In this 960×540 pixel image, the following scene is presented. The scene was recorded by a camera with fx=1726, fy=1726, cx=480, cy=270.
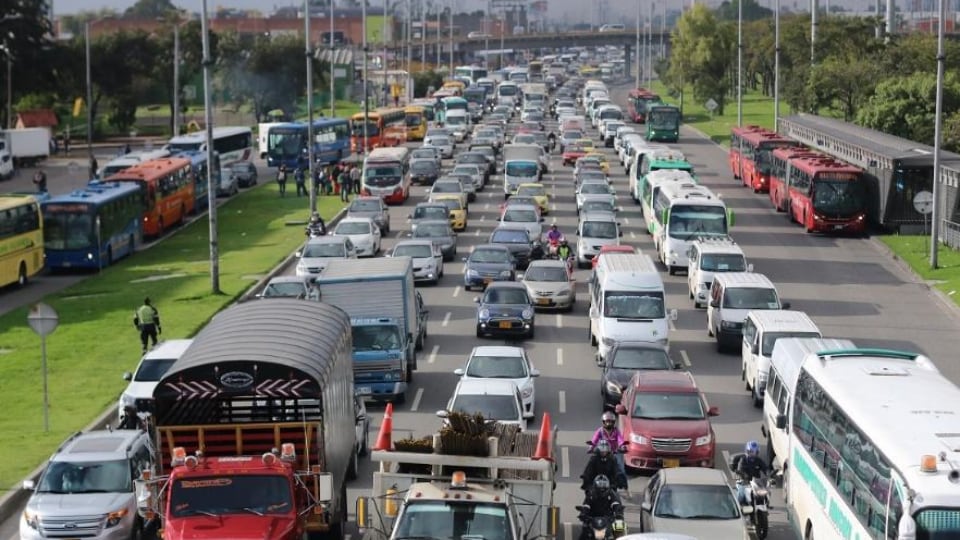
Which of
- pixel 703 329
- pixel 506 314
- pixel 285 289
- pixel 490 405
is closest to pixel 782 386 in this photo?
pixel 490 405

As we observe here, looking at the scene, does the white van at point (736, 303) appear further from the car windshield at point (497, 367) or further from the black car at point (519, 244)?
the black car at point (519, 244)

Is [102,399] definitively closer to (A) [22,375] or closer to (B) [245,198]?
(A) [22,375]

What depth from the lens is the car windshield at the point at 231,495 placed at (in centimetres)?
1981

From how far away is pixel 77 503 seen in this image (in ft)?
76.4

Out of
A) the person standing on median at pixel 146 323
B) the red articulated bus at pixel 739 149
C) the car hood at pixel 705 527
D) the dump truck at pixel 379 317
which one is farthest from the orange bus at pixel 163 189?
the car hood at pixel 705 527

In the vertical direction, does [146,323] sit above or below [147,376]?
below

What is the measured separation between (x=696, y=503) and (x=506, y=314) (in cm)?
1834

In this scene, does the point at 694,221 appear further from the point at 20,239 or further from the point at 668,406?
the point at 668,406

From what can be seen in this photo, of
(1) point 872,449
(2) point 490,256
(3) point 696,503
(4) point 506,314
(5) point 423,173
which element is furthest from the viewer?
(5) point 423,173

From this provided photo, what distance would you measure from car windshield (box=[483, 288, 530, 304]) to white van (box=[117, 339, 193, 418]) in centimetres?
1020

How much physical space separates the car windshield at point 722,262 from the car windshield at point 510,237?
876 cm

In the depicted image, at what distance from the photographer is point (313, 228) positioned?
58812 millimetres

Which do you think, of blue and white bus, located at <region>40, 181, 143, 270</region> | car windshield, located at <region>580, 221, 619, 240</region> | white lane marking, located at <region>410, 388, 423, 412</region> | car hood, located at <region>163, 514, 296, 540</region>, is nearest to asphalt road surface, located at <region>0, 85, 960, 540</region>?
white lane marking, located at <region>410, 388, 423, 412</region>

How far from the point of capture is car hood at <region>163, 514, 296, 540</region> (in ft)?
63.7
